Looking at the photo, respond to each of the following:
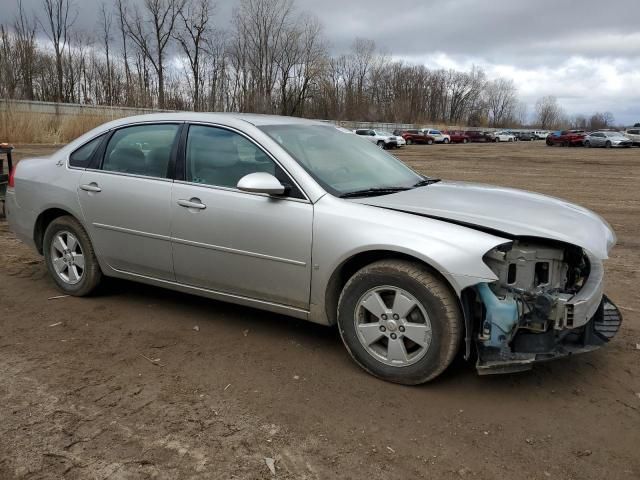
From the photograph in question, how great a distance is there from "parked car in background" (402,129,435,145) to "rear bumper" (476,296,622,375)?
174ft

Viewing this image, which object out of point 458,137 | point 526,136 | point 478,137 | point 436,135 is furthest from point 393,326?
point 526,136

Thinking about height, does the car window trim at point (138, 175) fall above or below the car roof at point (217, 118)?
below

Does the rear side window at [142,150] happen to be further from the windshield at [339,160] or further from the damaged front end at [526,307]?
the damaged front end at [526,307]

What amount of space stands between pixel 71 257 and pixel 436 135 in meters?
55.7

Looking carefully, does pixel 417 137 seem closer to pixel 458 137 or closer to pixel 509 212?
pixel 458 137

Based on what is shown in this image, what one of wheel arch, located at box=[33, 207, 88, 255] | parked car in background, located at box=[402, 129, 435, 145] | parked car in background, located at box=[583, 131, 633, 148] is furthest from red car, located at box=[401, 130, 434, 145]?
wheel arch, located at box=[33, 207, 88, 255]

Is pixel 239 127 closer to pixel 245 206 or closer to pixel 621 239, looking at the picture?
pixel 245 206

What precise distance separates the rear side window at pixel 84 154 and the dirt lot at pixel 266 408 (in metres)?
1.23

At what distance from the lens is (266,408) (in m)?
3.13

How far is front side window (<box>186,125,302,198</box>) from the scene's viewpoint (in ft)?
12.7

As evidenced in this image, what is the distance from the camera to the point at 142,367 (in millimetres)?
3621

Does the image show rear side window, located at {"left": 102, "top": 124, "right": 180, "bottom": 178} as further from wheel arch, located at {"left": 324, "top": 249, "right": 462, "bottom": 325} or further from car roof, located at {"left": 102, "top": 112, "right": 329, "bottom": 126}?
wheel arch, located at {"left": 324, "top": 249, "right": 462, "bottom": 325}

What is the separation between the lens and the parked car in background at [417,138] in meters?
55.2

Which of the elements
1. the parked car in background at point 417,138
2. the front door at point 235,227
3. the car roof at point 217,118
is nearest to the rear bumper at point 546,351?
the front door at point 235,227
